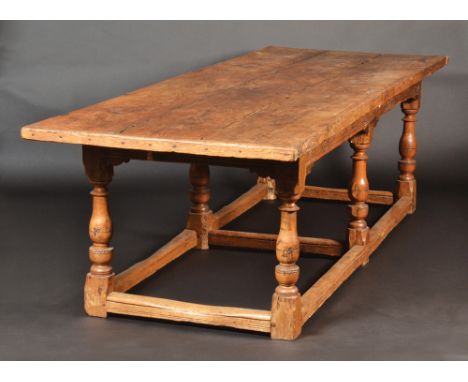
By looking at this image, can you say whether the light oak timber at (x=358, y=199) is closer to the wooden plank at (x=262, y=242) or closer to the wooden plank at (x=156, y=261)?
the wooden plank at (x=262, y=242)

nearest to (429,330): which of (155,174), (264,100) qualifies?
(264,100)

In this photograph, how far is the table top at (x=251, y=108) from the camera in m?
5.29

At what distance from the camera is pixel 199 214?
671 centimetres

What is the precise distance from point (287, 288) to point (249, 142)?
0.65 meters

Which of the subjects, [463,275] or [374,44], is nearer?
[463,275]

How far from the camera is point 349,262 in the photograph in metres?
6.26

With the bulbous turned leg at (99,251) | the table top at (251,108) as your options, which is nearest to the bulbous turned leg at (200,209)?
the table top at (251,108)

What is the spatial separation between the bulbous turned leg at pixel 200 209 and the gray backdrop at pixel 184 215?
0.39 ft

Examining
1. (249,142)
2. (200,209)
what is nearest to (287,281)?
(249,142)

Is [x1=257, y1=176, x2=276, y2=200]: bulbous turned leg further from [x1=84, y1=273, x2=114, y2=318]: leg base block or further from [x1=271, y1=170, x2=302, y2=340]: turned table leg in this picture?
[x1=271, y1=170, x2=302, y2=340]: turned table leg

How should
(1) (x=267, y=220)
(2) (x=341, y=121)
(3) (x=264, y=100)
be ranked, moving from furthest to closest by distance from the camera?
(1) (x=267, y=220) < (3) (x=264, y=100) < (2) (x=341, y=121)

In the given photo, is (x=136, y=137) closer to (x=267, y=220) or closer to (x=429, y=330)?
(x=429, y=330)

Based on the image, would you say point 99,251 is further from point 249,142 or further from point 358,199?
point 358,199

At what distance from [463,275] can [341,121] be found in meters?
1.07
